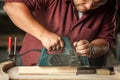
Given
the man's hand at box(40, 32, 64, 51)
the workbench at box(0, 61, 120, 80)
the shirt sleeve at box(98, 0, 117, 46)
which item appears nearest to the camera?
the workbench at box(0, 61, 120, 80)

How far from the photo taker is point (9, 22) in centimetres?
100

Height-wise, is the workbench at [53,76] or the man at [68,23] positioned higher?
the man at [68,23]

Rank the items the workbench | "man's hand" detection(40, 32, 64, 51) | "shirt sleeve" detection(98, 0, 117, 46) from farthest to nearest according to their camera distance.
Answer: "shirt sleeve" detection(98, 0, 117, 46), "man's hand" detection(40, 32, 64, 51), the workbench

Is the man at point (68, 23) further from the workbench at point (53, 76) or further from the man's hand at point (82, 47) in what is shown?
the workbench at point (53, 76)

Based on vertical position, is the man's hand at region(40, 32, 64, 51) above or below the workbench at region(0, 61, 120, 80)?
above

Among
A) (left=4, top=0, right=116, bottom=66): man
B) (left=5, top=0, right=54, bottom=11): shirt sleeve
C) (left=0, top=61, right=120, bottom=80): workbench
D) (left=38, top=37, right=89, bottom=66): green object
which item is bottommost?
(left=0, top=61, right=120, bottom=80): workbench

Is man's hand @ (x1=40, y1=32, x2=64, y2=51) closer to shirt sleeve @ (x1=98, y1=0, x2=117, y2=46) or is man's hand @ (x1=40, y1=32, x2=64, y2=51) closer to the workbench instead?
the workbench

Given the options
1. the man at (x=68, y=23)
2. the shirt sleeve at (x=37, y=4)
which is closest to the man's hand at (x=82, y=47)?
the man at (x=68, y=23)

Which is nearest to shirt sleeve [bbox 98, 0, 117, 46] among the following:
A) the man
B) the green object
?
the man

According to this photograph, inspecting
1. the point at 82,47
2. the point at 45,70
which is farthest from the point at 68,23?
the point at 45,70

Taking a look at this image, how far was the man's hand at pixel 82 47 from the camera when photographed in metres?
0.91

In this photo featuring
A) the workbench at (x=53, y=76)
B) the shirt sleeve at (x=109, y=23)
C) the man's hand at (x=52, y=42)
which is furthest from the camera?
the shirt sleeve at (x=109, y=23)

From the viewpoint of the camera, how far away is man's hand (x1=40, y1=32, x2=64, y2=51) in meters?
0.88

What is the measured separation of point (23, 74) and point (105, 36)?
1.24 ft
